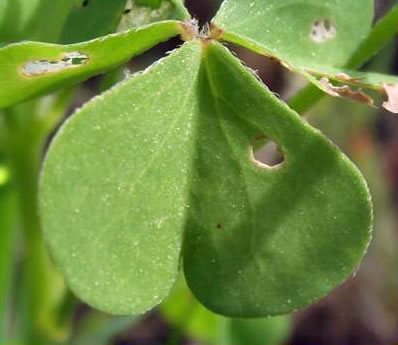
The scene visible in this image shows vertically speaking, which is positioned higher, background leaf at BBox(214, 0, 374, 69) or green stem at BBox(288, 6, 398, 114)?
background leaf at BBox(214, 0, 374, 69)

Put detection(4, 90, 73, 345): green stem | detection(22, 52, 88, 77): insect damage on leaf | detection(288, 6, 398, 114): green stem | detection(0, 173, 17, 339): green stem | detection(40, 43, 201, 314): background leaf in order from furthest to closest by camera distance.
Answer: detection(0, 173, 17, 339): green stem
detection(4, 90, 73, 345): green stem
detection(288, 6, 398, 114): green stem
detection(22, 52, 88, 77): insect damage on leaf
detection(40, 43, 201, 314): background leaf

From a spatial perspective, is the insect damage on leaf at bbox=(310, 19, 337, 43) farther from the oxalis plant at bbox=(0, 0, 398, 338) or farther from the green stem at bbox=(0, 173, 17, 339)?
the green stem at bbox=(0, 173, 17, 339)

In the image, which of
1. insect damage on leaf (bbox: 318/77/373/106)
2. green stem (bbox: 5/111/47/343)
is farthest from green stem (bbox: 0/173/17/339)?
insect damage on leaf (bbox: 318/77/373/106)

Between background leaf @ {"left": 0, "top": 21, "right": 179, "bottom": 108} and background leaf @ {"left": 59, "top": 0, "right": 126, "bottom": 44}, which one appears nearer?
background leaf @ {"left": 0, "top": 21, "right": 179, "bottom": 108}

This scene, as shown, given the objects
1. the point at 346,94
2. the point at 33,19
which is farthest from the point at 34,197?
the point at 346,94

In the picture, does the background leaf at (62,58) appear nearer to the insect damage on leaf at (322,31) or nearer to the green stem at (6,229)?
the insect damage on leaf at (322,31)

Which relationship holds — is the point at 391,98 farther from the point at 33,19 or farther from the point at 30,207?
the point at 30,207

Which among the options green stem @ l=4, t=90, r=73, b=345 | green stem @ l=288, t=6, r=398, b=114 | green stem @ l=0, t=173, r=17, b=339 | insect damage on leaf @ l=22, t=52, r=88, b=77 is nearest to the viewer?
insect damage on leaf @ l=22, t=52, r=88, b=77

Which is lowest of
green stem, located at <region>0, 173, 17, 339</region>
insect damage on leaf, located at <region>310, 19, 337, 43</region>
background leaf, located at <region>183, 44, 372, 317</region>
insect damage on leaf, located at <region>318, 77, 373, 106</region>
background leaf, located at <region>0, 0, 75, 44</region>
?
green stem, located at <region>0, 173, 17, 339</region>
